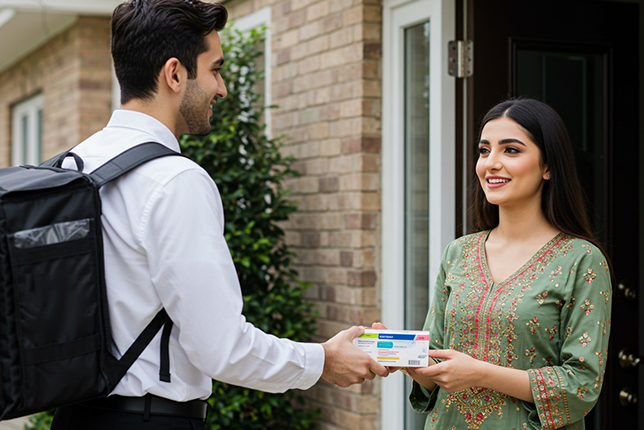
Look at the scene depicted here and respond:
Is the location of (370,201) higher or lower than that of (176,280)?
higher

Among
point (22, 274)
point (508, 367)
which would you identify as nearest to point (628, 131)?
point (508, 367)

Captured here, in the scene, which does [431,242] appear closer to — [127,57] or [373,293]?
[373,293]

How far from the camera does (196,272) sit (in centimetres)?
171

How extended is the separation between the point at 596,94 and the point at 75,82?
486 cm

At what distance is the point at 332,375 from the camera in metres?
2.05

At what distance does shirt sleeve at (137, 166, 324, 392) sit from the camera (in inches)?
67.1

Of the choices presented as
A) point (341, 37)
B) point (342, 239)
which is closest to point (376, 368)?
point (342, 239)

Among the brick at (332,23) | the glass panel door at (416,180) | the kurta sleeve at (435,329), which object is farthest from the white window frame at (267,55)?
the kurta sleeve at (435,329)

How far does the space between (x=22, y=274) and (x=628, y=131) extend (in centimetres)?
286

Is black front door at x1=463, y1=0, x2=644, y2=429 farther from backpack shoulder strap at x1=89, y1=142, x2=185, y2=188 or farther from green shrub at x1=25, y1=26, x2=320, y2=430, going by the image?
backpack shoulder strap at x1=89, y1=142, x2=185, y2=188

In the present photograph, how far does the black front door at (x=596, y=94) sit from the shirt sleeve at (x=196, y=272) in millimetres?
1885

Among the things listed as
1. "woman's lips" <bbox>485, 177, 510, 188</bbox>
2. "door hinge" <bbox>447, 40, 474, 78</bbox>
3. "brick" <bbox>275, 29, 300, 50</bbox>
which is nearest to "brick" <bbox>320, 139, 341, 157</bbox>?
"brick" <bbox>275, 29, 300, 50</bbox>

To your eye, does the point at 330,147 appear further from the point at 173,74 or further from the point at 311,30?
the point at 173,74

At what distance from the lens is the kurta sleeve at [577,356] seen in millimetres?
2025
